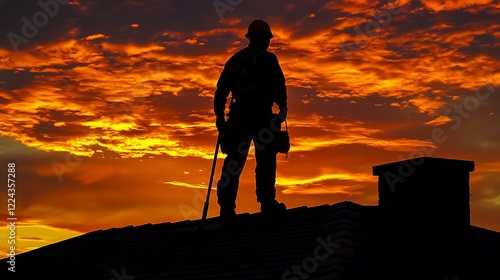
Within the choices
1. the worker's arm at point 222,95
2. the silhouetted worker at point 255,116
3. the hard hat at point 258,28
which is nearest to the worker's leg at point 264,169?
the silhouetted worker at point 255,116

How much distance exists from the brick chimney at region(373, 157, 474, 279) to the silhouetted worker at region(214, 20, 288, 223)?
2.67 metres

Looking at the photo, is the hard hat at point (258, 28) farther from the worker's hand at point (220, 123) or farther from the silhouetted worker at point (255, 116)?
the worker's hand at point (220, 123)

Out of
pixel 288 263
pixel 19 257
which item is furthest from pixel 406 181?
pixel 19 257

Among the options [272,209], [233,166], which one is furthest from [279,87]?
[272,209]

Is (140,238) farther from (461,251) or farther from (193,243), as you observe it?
(461,251)

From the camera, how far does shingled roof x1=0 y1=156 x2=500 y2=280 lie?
8.45 metres

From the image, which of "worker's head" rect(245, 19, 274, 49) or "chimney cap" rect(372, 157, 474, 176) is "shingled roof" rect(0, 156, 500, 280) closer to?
"chimney cap" rect(372, 157, 474, 176)

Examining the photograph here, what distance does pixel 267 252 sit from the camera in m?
9.55

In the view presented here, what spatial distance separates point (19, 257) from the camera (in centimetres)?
1370

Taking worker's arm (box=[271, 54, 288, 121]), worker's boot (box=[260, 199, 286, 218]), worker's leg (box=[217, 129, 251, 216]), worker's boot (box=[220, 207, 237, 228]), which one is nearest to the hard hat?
worker's arm (box=[271, 54, 288, 121])

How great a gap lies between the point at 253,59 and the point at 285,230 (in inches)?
97.3

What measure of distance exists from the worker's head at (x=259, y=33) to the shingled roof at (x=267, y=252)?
249 centimetres

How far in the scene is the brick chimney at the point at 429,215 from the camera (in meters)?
8.66

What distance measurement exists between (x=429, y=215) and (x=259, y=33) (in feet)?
12.9
